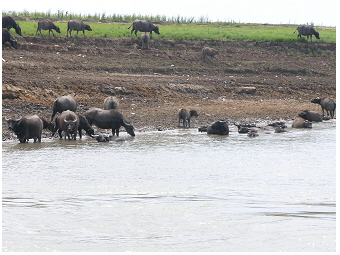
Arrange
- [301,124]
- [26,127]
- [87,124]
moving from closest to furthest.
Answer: [26,127], [87,124], [301,124]

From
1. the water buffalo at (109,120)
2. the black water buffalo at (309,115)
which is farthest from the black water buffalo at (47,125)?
the black water buffalo at (309,115)

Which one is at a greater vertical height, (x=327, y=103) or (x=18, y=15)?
(x=18, y=15)

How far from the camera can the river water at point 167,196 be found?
730 centimetres

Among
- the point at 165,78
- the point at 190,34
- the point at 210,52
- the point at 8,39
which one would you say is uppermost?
the point at 190,34

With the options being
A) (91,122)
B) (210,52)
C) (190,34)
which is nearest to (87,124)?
(91,122)

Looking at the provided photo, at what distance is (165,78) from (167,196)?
17.2 m

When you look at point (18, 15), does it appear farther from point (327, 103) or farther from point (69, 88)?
point (327, 103)

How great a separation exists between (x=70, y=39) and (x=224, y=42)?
9696mm

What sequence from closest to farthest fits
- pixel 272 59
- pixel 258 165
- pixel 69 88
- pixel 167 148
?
1. pixel 258 165
2. pixel 167 148
3. pixel 69 88
4. pixel 272 59

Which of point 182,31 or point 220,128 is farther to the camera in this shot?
point 182,31

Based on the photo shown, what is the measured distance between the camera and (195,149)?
1543cm

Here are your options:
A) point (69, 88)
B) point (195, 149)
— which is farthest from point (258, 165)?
point (69, 88)

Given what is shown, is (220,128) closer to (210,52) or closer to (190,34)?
(210,52)

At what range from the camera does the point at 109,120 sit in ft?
56.1
